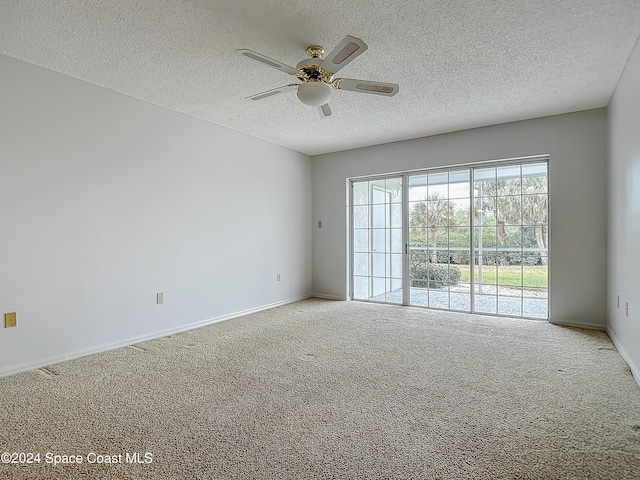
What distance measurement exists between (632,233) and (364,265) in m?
3.51

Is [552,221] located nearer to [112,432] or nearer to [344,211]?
[344,211]

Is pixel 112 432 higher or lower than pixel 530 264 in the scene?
lower

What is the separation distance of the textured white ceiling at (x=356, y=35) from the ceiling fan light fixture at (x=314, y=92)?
310 millimetres

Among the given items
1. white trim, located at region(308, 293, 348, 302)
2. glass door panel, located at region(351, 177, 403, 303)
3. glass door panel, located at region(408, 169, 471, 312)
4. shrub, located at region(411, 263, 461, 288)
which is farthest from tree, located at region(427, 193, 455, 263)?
white trim, located at region(308, 293, 348, 302)

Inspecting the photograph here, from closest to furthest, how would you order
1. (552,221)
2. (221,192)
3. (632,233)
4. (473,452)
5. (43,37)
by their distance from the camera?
(473,452) < (43,37) < (632,233) < (552,221) < (221,192)

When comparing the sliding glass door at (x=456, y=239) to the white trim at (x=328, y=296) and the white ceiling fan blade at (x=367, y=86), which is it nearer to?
the white trim at (x=328, y=296)

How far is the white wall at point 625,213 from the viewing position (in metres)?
2.66

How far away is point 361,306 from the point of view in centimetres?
529

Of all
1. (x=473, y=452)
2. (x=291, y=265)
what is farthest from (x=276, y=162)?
(x=473, y=452)

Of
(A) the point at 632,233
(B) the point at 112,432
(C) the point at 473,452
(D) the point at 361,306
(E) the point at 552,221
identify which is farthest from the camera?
(D) the point at 361,306

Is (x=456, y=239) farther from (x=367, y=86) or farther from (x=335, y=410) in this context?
(x=335, y=410)

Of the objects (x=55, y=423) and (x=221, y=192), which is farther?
(x=221, y=192)

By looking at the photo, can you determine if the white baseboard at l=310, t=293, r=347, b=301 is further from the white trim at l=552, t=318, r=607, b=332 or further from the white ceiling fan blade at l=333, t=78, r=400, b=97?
the white ceiling fan blade at l=333, t=78, r=400, b=97

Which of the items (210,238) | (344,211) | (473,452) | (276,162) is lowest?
(473,452)
